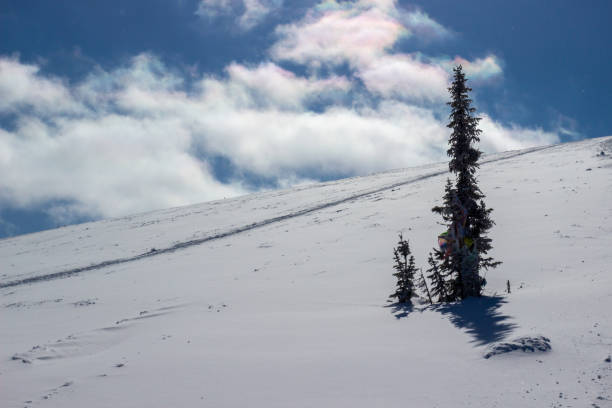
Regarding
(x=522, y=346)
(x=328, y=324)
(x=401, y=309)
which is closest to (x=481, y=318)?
(x=522, y=346)

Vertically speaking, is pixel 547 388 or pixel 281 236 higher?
pixel 281 236

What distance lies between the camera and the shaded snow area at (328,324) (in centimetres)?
810

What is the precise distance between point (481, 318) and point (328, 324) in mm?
5008

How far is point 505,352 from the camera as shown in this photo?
8641 millimetres

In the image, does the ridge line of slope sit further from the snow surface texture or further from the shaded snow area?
the snow surface texture

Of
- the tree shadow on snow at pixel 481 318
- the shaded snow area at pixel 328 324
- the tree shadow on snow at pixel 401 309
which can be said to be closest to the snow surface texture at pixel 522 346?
the shaded snow area at pixel 328 324

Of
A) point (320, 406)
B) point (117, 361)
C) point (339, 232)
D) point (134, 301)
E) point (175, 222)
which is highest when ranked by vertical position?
point (175, 222)

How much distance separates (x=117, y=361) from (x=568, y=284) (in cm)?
1532

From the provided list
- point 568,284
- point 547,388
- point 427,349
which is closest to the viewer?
point 547,388

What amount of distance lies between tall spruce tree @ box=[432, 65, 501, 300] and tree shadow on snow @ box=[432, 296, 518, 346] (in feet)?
2.97

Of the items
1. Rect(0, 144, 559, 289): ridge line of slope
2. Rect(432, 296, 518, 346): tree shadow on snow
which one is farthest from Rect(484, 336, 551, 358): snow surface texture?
Rect(0, 144, 559, 289): ridge line of slope

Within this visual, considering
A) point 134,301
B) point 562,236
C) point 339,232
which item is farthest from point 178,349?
point 339,232

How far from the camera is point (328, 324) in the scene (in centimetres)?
1384

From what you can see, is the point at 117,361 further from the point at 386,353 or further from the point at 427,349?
the point at 427,349
